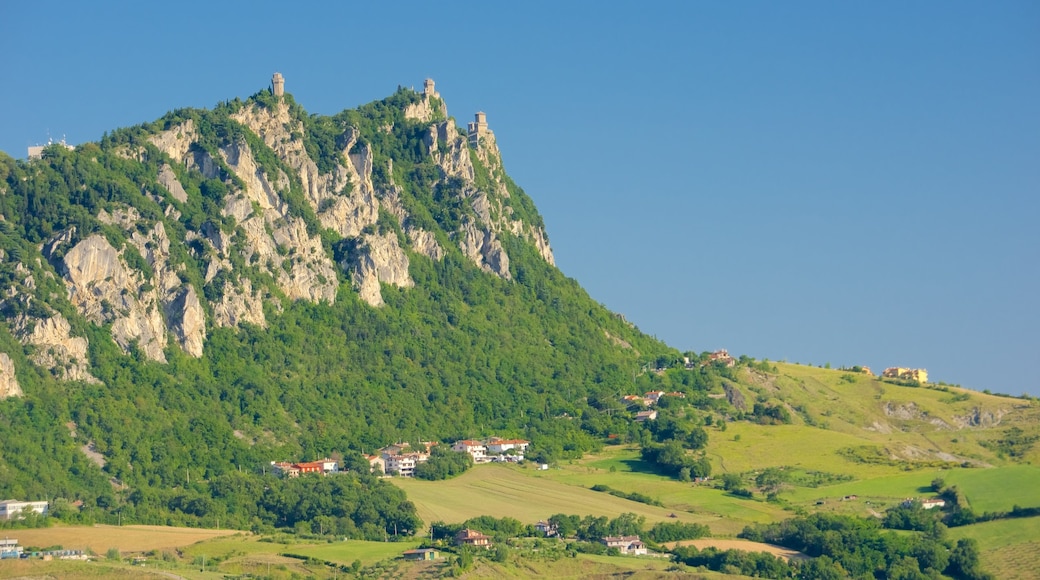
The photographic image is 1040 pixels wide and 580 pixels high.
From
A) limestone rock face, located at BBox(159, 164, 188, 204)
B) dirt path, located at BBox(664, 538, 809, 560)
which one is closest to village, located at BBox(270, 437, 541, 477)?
limestone rock face, located at BBox(159, 164, 188, 204)

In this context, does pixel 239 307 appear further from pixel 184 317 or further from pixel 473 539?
pixel 473 539

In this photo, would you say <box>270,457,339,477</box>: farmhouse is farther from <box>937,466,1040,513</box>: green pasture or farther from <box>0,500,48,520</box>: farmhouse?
<box>937,466,1040,513</box>: green pasture

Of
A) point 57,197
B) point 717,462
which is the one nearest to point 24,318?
point 57,197

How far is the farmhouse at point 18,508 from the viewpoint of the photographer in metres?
157

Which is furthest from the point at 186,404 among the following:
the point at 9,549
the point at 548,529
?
the point at 9,549

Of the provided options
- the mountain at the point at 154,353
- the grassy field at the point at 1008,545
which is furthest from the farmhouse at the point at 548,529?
the grassy field at the point at 1008,545

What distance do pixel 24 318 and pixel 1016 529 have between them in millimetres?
A: 78168

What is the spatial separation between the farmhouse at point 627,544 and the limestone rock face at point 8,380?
157ft

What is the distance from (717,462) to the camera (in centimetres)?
18612

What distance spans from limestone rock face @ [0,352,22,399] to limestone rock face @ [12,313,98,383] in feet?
12.3

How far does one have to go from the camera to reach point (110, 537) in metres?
152

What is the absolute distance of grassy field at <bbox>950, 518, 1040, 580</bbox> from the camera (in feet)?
487

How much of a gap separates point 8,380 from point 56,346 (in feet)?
22.8

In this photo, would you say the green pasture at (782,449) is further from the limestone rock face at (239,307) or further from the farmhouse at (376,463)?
the limestone rock face at (239,307)
